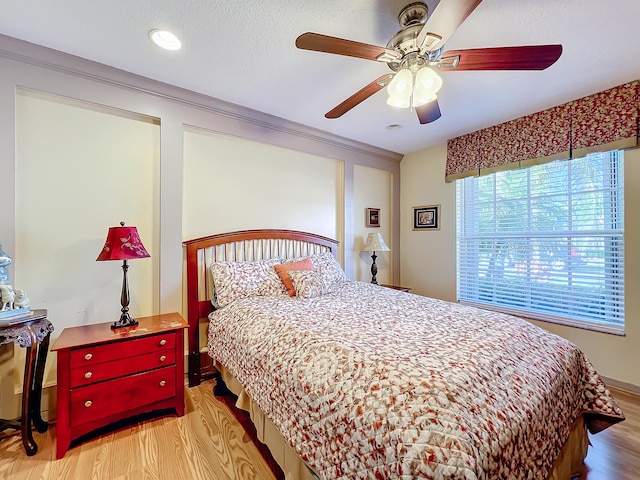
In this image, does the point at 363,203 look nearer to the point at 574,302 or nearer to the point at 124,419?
the point at 574,302

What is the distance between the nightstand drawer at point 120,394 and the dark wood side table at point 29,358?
0.79 feet

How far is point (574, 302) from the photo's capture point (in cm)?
268

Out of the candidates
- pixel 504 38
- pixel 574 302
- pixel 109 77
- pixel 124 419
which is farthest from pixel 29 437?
pixel 574 302

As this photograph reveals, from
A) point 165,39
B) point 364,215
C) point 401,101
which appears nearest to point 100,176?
point 165,39

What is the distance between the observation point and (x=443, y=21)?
4.00 feet

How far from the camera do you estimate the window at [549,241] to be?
8.18 feet

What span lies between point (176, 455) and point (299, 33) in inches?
105

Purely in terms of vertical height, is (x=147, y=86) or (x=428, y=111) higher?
(x=147, y=86)

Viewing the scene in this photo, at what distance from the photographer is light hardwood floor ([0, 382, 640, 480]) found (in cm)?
150

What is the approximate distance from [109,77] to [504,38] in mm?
2778

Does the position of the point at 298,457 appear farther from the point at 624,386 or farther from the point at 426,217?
the point at 426,217

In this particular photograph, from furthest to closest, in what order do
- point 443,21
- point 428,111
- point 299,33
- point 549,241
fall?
point 549,241, point 428,111, point 299,33, point 443,21

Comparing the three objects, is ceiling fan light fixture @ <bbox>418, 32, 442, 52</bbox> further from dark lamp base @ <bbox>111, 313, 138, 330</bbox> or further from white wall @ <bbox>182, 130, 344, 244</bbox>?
dark lamp base @ <bbox>111, 313, 138, 330</bbox>

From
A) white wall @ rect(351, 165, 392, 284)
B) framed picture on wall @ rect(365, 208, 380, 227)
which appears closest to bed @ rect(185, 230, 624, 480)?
white wall @ rect(351, 165, 392, 284)
